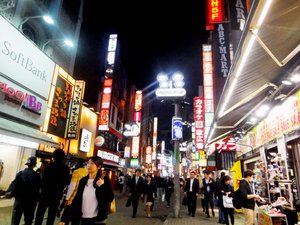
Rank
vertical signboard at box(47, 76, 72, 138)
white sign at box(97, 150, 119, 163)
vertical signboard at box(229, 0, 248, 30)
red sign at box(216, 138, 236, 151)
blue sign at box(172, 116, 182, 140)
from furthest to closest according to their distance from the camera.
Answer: white sign at box(97, 150, 119, 163) → red sign at box(216, 138, 236, 151) → vertical signboard at box(47, 76, 72, 138) → blue sign at box(172, 116, 182, 140) → vertical signboard at box(229, 0, 248, 30)

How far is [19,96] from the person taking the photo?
10.5 meters

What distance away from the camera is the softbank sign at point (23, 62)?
930 centimetres

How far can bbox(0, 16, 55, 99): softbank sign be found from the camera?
30.5 ft

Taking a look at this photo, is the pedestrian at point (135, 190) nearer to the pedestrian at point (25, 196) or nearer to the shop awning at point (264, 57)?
the shop awning at point (264, 57)

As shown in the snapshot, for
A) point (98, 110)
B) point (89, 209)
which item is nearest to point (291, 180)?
point (89, 209)

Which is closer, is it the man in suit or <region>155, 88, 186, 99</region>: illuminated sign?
the man in suit

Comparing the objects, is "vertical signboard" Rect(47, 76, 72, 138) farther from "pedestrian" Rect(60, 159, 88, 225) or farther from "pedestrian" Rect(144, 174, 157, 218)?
"pedestrian" Rect(60, 159, 88, 225)

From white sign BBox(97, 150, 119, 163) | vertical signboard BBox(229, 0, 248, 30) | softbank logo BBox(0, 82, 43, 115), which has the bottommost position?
white sign BBox(97, 150, 119, 163)

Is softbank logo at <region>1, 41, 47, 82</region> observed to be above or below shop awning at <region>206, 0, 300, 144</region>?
above

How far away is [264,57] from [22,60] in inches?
371

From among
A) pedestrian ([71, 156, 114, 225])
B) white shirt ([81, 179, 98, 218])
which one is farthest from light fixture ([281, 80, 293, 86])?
white shirt ([81, 179, 98, 218])

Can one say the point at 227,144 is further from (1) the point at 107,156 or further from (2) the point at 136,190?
(1) the point at 107,156

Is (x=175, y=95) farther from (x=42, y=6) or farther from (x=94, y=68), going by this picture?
(x=94, y=68)

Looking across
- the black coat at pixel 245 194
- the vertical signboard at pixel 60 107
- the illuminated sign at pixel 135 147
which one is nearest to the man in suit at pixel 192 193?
the black coat at pixel 245 194
